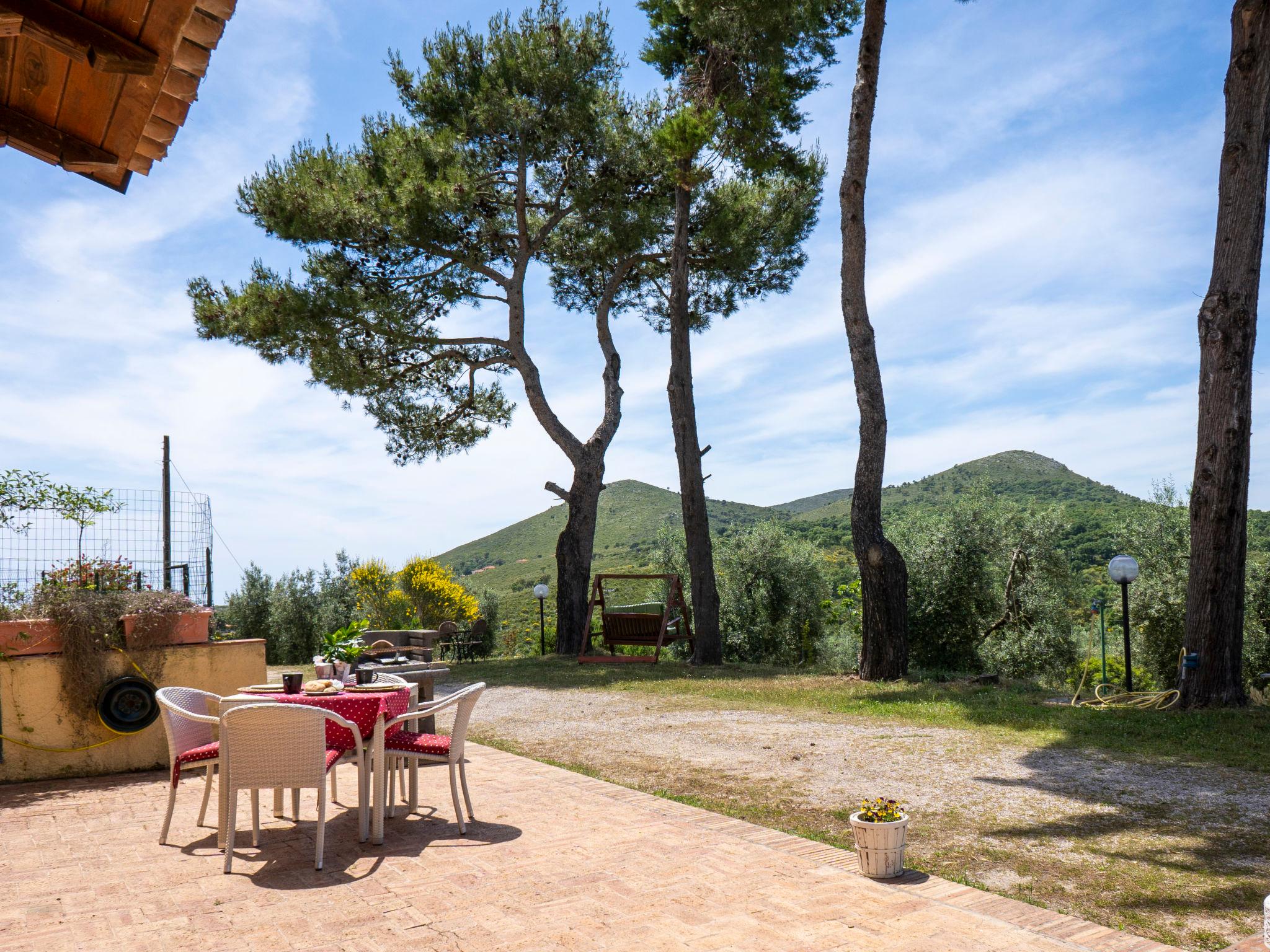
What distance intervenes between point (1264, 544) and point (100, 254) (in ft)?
56.6

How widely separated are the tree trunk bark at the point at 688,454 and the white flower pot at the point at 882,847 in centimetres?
973

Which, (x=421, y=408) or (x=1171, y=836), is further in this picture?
(x=421, y=408)

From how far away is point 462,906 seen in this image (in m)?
3.17

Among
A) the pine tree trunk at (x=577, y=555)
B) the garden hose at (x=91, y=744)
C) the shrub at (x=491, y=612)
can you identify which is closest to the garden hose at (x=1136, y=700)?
the garden hose at (x=91, y=744)

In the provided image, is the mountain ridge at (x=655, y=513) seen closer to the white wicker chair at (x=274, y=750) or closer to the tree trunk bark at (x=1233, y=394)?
the tree trunk bark at (x=1233, y=394)

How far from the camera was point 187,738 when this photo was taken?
4.30 metres

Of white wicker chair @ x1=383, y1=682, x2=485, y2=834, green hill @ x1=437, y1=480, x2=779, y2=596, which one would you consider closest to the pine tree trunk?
white wicker chair @ x1=383, y1=682, x2=485, y2=834

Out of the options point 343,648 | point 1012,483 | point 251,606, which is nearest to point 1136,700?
point 343,648

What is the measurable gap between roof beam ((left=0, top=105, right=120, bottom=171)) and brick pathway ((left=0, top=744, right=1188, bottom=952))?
2564 millimetres

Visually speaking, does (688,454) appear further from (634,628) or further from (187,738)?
(187,738)

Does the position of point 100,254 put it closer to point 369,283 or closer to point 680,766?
point 680,766

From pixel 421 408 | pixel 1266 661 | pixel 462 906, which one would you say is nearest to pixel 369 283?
pixel 421 408

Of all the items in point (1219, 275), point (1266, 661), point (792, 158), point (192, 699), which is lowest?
point (1266, 661)

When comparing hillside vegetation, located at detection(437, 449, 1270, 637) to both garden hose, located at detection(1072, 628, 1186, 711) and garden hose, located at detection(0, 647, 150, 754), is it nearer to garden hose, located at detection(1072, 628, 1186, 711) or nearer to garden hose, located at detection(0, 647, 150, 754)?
garden hose, located at detection(1072, 628, 1186, 711)
